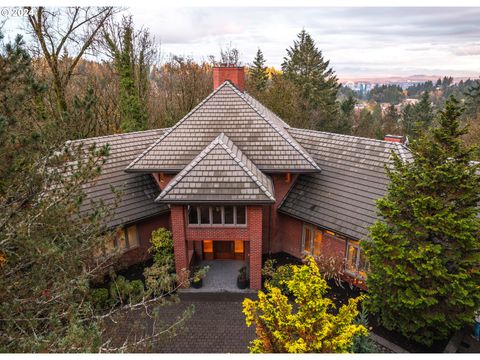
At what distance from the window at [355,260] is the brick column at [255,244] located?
4091 millimetres

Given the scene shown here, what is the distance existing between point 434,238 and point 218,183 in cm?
816

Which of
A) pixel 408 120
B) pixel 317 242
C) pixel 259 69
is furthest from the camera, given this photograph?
pixel 408 120

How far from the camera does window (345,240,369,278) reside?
13578 millimetres

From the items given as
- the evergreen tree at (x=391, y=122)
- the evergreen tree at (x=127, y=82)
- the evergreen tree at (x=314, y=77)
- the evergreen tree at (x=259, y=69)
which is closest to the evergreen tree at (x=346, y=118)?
the evergreen tree at (x=314, y=77)

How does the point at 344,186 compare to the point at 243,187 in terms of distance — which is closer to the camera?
the point at 243,187

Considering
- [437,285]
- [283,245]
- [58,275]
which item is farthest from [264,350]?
[283,245]

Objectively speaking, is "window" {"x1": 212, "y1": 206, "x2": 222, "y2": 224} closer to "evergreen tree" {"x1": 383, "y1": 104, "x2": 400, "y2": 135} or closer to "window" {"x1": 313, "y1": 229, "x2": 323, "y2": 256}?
"window" {"x1": 313, "y1": 229, "x2": 323, "y2": 256}

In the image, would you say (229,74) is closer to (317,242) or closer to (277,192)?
(277,192)

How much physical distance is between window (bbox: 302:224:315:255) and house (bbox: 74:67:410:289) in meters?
0.05

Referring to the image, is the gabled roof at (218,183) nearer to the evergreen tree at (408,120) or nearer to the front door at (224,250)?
the front door at (224,250)

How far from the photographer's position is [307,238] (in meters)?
15.8

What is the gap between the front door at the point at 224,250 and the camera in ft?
53.5

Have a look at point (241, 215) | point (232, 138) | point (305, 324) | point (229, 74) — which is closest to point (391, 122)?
point (229, 74)

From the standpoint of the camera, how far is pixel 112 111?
2989 centimetres
